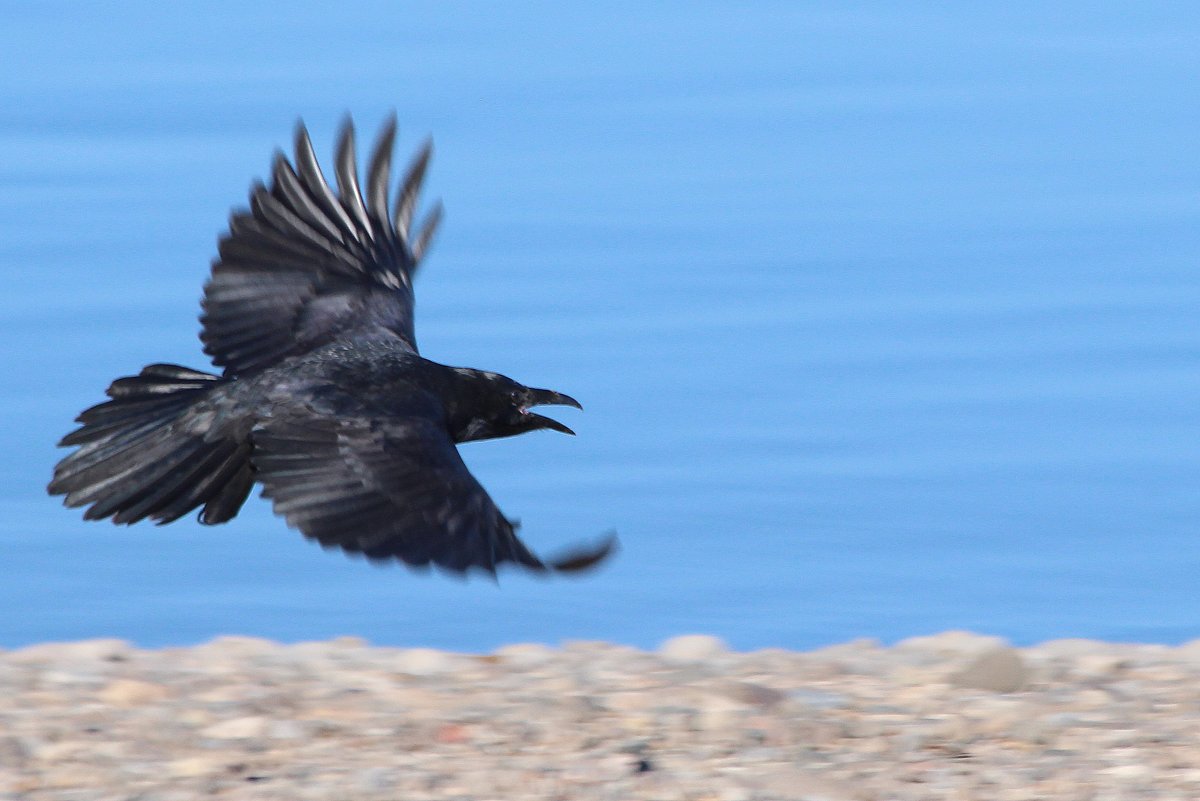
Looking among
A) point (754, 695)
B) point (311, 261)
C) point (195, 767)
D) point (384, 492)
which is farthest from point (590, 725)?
point (311, 261)

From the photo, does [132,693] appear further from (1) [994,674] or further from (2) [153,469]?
(1) [994,674]

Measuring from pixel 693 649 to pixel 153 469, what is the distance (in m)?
1.83

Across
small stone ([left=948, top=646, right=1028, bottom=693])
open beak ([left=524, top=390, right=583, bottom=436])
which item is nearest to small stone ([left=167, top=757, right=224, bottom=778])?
open beak ([left=524, top=390, right=583, bottom=436])

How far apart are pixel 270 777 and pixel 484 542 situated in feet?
2.84

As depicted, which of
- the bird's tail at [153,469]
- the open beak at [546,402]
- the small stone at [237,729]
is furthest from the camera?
the open beak at [546,402]

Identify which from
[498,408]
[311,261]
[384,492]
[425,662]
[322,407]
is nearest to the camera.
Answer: [384,492]

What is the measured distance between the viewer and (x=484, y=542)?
17.1 feet

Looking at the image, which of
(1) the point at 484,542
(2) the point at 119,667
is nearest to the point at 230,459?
(2) the point at 119,667

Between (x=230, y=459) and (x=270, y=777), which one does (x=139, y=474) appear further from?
(x=270, y=777)

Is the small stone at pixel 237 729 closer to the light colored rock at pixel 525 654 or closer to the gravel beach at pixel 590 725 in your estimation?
the gravel beach at pixel 590 725

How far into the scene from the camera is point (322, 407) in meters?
5.84

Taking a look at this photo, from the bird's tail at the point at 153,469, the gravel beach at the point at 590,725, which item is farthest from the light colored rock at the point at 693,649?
the bird's tail at the point at 153,469

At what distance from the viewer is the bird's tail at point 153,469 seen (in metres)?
5.86

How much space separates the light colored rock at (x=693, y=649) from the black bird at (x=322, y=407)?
0.85 meters
